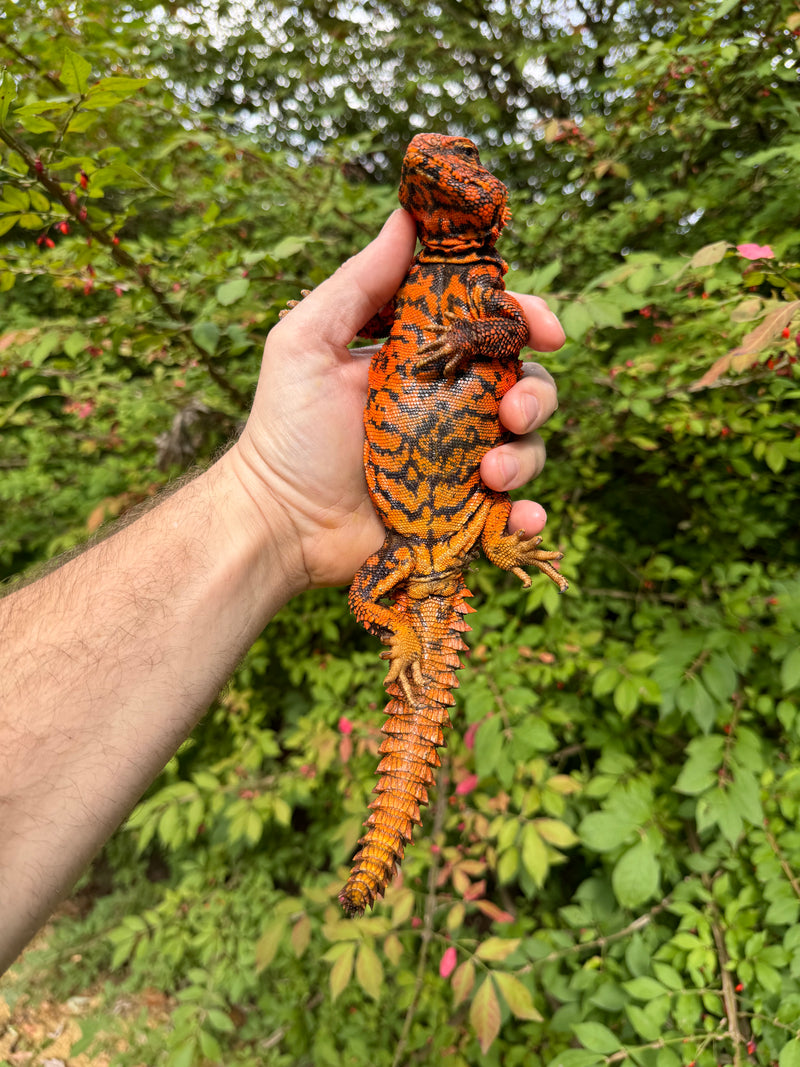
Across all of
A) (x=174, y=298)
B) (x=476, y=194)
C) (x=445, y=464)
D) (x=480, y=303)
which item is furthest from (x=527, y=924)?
(x=174, y=298)

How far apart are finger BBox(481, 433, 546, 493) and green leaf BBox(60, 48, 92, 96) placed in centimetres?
160

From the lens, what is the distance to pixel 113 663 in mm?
1803

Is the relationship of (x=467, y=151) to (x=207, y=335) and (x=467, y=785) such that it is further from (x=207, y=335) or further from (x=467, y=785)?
(x=467, y=785)

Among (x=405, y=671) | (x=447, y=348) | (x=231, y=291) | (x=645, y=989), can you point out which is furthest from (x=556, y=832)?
(x=231, y=291)

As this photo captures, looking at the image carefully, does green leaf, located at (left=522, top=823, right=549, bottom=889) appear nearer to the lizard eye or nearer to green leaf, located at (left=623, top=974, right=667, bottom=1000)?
green leaf, located at (left=623, top=974, right=667, bottom=1000)

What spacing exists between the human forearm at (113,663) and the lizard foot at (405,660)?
0.50 m

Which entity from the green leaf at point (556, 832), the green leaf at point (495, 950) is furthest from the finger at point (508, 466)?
the green leaf at point (495, 950)

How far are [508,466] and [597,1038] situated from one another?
6.28 feet

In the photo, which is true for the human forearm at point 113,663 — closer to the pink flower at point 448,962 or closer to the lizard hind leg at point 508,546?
the lizard hind leg at point 508,546

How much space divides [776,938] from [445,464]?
7.08 ft

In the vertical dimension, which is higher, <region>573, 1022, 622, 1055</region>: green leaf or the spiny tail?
the spiny tail

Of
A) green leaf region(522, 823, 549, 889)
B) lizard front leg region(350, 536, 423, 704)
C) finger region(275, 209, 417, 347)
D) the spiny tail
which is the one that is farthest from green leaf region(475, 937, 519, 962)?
finger region(275, 209, 417, 347)

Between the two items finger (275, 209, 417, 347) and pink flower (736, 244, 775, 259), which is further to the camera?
finger (275, 209, 417, 347)

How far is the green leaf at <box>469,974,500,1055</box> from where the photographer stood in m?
2.04
